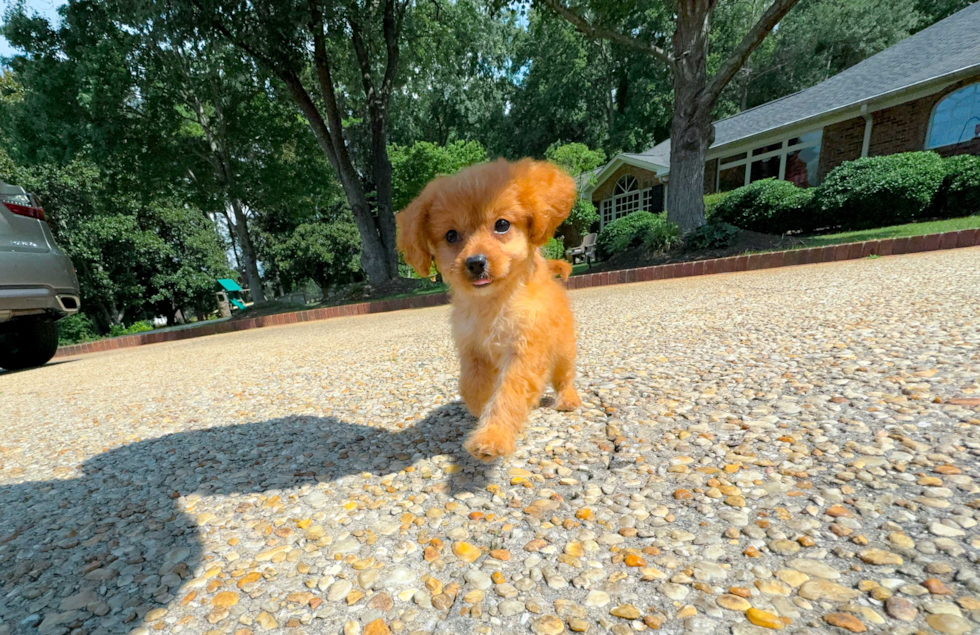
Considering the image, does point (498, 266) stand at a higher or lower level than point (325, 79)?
lower

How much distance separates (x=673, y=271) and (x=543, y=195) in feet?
24.5

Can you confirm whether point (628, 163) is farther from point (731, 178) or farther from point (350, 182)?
point (350, 182)

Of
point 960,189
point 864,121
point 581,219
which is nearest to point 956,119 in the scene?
point 864,121

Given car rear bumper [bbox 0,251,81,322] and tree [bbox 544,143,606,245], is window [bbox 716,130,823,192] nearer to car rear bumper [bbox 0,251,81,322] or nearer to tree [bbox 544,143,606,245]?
tree [bbox 544,143,606,245]

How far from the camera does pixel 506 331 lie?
2125 mm

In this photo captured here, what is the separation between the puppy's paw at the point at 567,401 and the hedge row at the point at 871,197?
13402 mm

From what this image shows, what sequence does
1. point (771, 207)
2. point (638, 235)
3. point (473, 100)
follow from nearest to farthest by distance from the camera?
1. point (638, 235)
2. point (771, 207)
3. point (473, 100)

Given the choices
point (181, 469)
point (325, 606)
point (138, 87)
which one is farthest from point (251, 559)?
point (138, 87)

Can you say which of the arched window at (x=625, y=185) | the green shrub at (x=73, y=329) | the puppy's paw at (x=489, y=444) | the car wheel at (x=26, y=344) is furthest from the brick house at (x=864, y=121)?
the green shrub at (x=73, y=329)

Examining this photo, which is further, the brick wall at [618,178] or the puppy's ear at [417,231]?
the brick wall at [618,178]

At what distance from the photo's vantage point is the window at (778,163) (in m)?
16.8

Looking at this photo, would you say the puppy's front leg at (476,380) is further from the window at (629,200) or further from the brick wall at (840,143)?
the window at (629,200)

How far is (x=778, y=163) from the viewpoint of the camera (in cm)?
1794

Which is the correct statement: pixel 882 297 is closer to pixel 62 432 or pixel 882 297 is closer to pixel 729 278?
pixel 729 278
